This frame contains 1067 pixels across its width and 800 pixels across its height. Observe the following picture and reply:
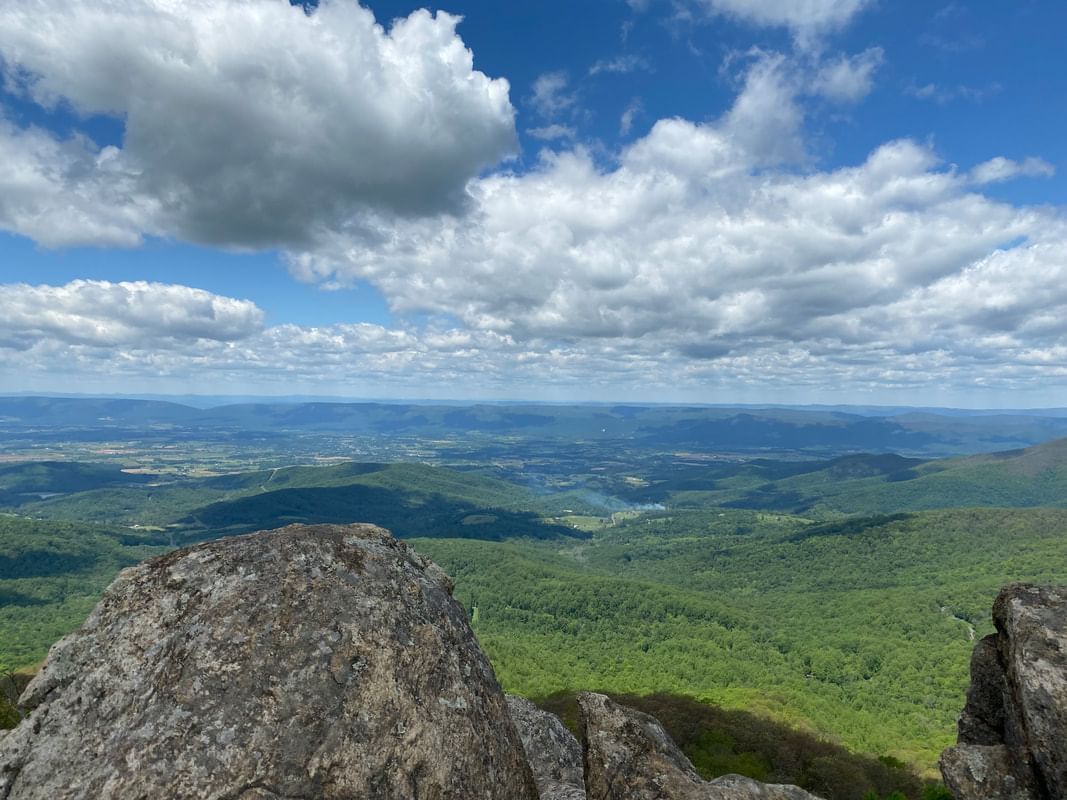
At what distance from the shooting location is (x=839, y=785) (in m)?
65.7

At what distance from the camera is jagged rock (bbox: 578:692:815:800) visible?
47.4 feet

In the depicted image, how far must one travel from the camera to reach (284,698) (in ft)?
39.3

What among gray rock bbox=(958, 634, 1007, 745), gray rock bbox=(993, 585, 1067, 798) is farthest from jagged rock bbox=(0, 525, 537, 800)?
gray rock bbox=(958, 634, 1007, 745)

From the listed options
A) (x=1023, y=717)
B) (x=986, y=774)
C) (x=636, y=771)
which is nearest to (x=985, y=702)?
(x=1023, y=717)

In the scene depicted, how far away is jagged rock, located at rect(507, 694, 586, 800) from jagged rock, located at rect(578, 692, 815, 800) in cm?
502

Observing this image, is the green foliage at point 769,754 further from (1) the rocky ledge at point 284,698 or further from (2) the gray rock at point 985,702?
(1) the rocky ledge at point 284,698

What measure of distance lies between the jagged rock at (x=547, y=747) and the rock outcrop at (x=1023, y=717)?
1182cm

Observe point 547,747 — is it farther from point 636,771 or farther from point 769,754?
point 769,754

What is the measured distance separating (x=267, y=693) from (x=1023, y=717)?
19.3m

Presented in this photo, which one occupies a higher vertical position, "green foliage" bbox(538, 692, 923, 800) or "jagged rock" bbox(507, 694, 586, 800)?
"jagged rock" bbox(507, 694, 586, 800)

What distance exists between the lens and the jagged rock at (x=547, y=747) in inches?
864

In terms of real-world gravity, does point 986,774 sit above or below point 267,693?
below

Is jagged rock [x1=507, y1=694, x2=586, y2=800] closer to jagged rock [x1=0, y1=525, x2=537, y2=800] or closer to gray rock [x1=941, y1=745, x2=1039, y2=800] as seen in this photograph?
jagged rock [x1=0, y1=525, x2=537, y2=800]

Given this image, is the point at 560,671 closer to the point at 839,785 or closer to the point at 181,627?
the point at 839,785
